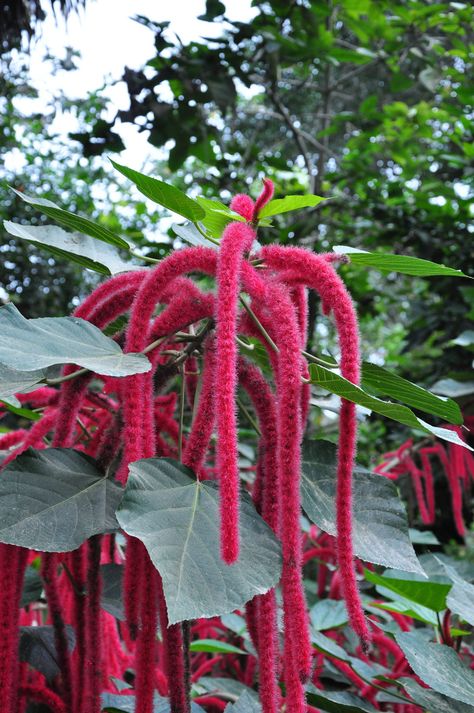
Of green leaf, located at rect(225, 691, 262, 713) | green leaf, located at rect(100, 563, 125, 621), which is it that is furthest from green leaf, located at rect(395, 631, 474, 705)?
green leaf, located at rect(100, 563, 125, 621)

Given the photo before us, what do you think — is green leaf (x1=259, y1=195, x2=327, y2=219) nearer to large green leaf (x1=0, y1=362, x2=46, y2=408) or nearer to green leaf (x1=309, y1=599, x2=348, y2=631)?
large green leaf (x1=0, y1=362, x2=46, y2=408)

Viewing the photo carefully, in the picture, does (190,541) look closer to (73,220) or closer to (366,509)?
(366,509)

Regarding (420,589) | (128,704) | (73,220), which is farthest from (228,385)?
(128,704)

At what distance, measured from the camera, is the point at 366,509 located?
0.79 metres

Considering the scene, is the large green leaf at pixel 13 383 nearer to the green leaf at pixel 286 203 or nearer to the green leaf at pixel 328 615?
the green leaf at pixel 286 203

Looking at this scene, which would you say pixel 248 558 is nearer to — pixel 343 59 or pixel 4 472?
pixel 4 472

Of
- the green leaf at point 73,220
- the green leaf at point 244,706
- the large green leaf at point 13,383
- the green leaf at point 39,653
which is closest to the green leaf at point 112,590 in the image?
the green leaf at point 39,653

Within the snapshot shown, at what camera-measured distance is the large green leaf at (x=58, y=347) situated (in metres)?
0.60

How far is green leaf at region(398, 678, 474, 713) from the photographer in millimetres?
848

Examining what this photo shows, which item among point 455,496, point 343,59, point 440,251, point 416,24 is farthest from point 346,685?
point 416,24

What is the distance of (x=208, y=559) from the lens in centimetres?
60

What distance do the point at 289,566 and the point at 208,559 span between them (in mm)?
70

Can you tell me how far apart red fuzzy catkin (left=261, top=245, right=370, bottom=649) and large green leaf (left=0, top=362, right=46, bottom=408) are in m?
0.28

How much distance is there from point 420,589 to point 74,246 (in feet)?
2.09
